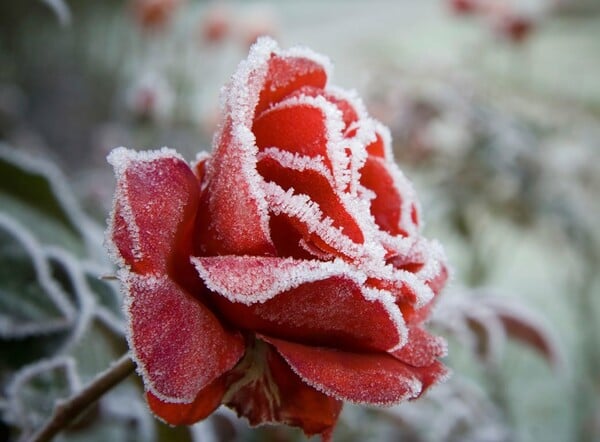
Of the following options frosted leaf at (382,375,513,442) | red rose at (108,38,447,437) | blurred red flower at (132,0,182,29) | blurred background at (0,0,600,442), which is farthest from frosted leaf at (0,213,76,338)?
blurred red flower at (132,0,182,29)

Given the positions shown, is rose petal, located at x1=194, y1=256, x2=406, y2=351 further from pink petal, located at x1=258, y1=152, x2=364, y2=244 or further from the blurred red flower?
the blurred red flower

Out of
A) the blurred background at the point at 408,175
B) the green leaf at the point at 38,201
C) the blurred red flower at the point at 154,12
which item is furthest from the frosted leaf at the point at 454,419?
the blurred red flower at the point at 154,12

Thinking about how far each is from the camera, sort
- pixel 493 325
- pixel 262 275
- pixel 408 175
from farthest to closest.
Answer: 1. pixel 408 175
2. pixel 493 325
3. pixel 262 275

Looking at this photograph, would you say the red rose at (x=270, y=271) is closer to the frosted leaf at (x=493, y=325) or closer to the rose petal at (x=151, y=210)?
the rose petal at (x=151, y=210)

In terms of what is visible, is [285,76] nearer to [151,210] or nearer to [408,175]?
[151,210]

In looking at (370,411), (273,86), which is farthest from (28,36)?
(273,86)

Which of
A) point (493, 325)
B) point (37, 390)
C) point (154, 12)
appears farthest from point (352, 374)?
point (154, 12)
